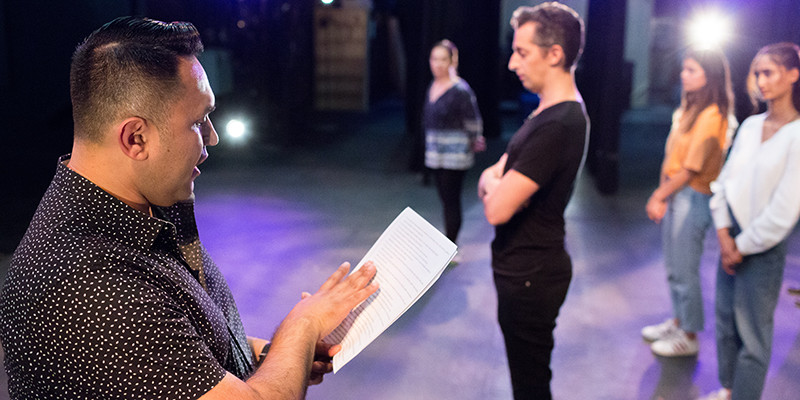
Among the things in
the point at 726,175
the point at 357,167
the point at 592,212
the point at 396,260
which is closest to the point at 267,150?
the point at 357,167

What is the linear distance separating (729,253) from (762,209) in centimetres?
21

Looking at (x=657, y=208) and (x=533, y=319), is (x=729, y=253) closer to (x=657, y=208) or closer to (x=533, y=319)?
(x=657, y=208)

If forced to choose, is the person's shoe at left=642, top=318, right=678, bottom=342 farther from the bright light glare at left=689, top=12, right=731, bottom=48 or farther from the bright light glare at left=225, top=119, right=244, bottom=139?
the bright light glare at left=225, top=119, right=244, bottom=139

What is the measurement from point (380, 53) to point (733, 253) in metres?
15.8

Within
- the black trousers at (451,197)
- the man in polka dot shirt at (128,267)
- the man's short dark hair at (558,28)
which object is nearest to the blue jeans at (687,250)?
the man's short dark hair at (558,28)

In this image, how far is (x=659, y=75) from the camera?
15.9 m

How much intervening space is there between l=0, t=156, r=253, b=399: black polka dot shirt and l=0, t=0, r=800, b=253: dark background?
305 centimetres

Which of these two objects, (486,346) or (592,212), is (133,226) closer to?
(486,346)

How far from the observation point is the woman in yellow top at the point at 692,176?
301cm

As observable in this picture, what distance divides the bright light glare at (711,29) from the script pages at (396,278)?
2.66m

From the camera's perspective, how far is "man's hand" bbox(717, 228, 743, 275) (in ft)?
7.60

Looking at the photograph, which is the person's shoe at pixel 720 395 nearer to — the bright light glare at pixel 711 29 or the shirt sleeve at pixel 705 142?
the shirt sleeve at pixel 705 142

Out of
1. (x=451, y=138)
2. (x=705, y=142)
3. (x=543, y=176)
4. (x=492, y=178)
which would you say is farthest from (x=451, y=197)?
(x=543, y=176)

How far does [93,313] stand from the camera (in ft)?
2.59
